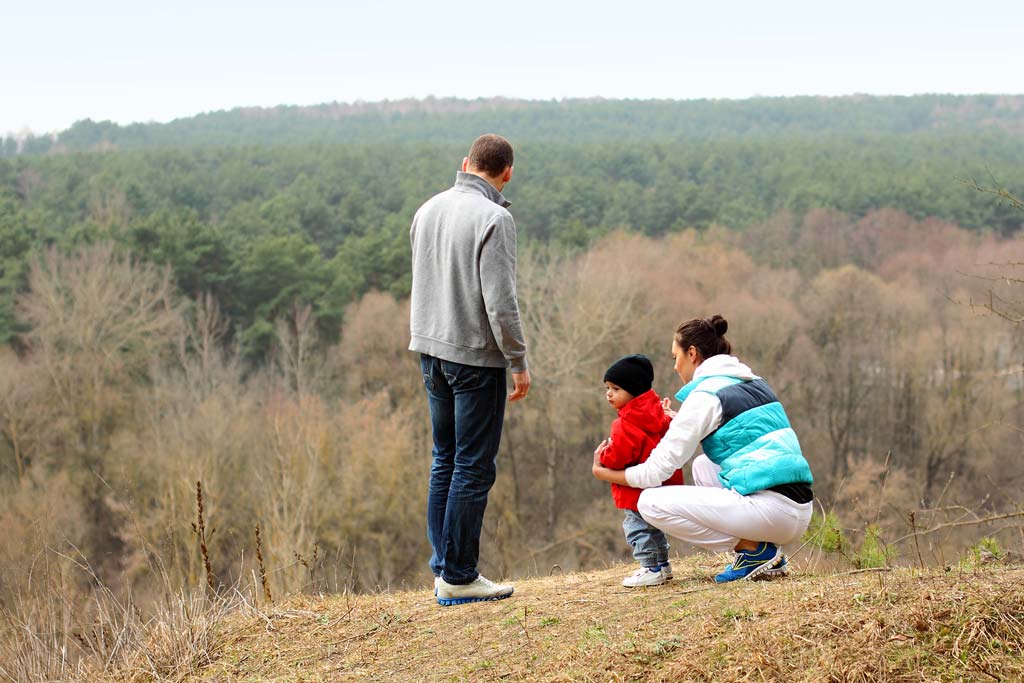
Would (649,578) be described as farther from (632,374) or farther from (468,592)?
(632,374)

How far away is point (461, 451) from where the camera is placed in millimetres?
4430

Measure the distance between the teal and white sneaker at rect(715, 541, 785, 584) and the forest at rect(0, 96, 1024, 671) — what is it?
9.97 m

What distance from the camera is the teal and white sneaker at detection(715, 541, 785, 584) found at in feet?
14.9

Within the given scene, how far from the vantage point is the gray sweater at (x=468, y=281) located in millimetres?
4262

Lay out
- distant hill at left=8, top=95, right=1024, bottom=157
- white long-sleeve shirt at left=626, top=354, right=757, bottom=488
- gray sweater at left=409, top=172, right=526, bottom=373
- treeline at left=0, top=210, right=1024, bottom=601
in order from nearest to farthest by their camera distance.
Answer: gray sweater at left=409, top=172, right=526, bottom=373 < white long-sleeve shirt at left=626, top=354, right=757, bottom=488 < treeline at left=0, top=210, right=1024, bottom=601 < distant hill at left=8, top=95, right=1024, bottom=157

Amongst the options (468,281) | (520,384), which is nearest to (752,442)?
(520,384)

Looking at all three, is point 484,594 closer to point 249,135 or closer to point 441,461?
point 441,461

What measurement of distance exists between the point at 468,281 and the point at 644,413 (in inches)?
40.7

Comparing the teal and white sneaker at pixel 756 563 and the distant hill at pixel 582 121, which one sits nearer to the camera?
the teal and white sneaker at pixel 756 563

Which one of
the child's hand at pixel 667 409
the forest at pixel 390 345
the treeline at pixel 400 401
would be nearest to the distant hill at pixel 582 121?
the forest at pixel 390 345

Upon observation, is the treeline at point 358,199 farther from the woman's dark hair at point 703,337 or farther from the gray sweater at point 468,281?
the woman's dark hair at point 703,337

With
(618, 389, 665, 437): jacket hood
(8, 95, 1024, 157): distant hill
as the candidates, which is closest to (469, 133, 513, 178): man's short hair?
(618, 389, 665, 437): jacket hood

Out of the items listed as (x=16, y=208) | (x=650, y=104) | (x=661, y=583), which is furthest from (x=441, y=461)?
(x=650, y=104)

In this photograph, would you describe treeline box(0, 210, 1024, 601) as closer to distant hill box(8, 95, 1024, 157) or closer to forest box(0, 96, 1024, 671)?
forest box(0, 96, 1024, 671)
